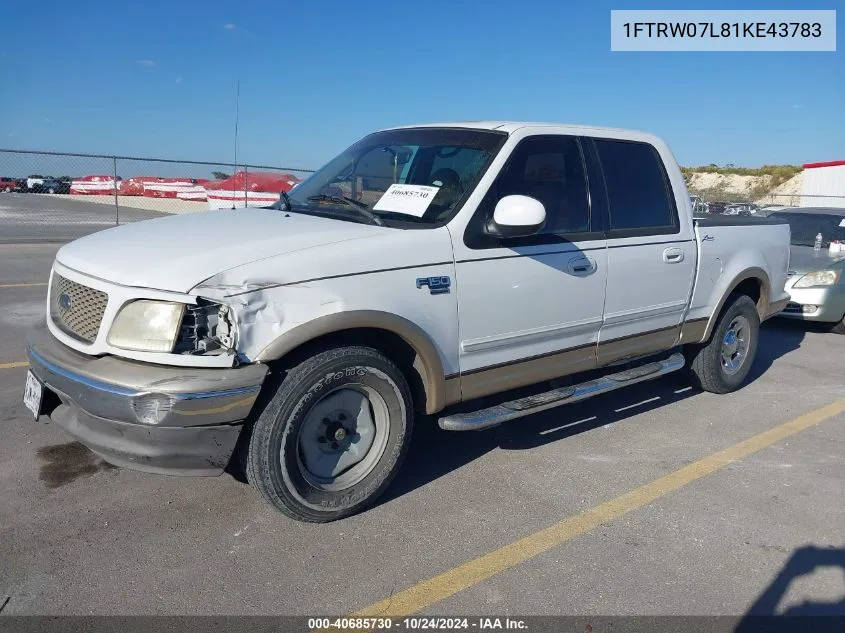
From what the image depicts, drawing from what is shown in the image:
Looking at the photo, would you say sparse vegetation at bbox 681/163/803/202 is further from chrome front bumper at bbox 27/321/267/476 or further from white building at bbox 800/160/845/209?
chrome front bumper at bbox 27/321/267/476

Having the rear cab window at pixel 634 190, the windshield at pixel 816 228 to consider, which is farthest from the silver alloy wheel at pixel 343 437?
the windshield at pixel 816 228

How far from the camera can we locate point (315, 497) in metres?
3.43

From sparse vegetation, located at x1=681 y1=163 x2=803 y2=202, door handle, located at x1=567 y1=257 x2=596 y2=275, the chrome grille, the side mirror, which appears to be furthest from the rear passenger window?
sparse vegetation, located at x1=681 y1=163 x2=803 y2=202

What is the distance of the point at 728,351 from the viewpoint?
6.01 metres

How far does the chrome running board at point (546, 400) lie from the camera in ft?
12.5

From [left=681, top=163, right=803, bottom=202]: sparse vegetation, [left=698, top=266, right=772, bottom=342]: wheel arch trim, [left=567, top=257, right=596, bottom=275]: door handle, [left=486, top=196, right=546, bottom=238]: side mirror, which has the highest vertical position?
[left=681, top=163, right=803, bottom=202]: sparse vegetation

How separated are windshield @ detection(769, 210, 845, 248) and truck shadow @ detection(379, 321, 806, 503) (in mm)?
4096

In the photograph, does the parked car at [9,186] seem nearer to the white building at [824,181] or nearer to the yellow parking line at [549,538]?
the yellow parking line at [549,538]

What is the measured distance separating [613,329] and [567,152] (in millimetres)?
1182

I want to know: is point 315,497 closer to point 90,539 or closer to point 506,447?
point 90,539

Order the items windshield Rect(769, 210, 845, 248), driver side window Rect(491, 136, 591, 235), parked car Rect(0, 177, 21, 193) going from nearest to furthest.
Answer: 1. driver side window Rect(491, 136, 591, 235)
2. windshield Rect(769, 210, 845, 248)
3. parked car Rect(0, 177, 21, 193)

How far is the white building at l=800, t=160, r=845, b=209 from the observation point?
3303 centimetres

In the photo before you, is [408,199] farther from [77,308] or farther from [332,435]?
[77,308]

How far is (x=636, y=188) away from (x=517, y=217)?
1607mm
